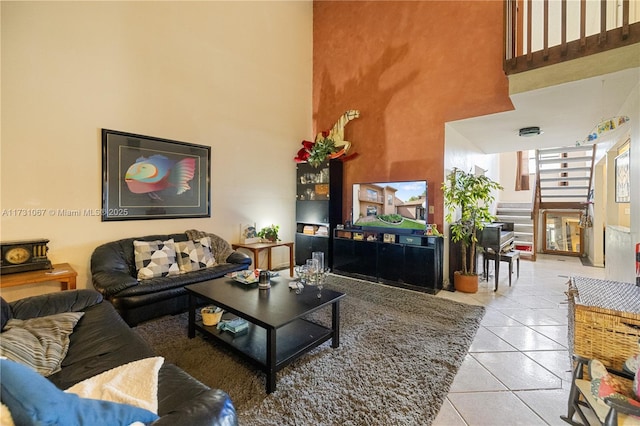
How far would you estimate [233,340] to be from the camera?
206cm

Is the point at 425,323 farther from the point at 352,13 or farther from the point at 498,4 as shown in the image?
the point at 352,13

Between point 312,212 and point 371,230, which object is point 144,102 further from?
point 371,230

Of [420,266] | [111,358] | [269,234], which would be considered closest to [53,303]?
[111,358]

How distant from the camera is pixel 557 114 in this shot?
10.8 ft

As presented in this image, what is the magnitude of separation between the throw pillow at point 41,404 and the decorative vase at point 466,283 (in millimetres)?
3799

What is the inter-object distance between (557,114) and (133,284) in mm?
5081

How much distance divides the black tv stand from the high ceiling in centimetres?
176

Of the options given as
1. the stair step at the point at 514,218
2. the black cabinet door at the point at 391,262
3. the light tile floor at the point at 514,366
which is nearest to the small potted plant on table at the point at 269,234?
the black cabinet door at the point at 391,262

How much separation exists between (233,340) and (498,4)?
4671 mm

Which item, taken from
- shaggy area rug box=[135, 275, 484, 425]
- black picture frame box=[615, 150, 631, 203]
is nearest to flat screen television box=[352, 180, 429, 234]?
shaggy area rug box=[135, 275, 484, 425]

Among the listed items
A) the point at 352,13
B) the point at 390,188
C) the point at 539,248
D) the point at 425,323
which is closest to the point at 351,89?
the point at 352,13

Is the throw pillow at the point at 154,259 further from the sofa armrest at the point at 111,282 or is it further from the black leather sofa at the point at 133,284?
the sofa armrest at the point at 111,282

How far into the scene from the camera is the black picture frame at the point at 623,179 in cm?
284

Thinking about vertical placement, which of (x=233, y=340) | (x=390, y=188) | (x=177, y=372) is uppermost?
(x=390, y=188)
